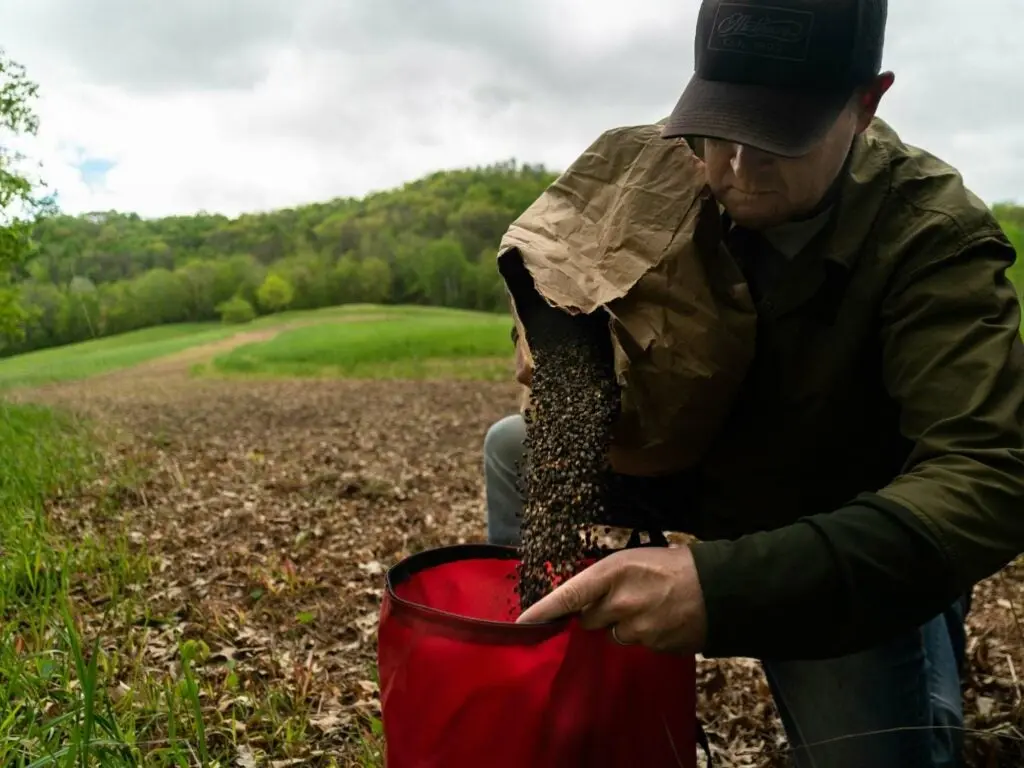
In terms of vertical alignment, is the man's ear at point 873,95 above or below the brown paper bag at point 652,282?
above

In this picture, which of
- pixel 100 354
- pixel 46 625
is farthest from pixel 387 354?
pixel 46 625

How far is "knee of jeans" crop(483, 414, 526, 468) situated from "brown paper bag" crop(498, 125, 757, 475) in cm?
58

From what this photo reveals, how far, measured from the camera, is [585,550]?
6.04 feet

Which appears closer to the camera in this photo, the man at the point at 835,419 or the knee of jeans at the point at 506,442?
the man at the point at 835,419

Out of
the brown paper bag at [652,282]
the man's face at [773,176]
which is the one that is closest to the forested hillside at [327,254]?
the brown paper bag at [652,282]

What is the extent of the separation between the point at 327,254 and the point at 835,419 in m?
61.9

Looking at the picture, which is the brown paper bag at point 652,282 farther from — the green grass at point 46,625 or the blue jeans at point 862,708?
the green grass at point 46,625

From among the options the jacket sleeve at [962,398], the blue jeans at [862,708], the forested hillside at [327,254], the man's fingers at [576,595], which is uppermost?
the forested hillside at [327,254]

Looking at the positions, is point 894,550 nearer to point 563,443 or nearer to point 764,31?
point 563,443

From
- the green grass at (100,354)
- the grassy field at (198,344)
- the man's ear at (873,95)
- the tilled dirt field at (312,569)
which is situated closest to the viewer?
the man's ear at (873,95)

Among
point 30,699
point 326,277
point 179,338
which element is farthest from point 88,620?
point 326,277

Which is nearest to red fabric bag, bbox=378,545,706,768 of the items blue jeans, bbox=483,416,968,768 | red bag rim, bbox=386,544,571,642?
red bag rim, bbox=386,544,571,642

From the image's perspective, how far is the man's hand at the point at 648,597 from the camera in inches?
52.0

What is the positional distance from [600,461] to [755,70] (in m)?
0.90
